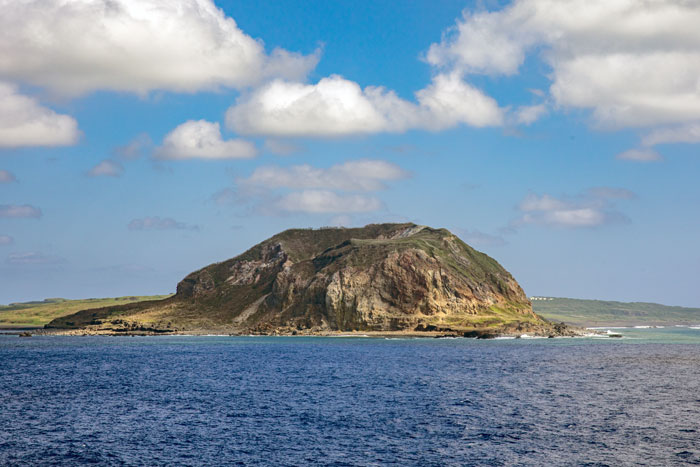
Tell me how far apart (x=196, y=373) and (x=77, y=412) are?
3972 centimetres

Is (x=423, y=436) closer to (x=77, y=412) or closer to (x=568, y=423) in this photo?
(x=568, y=423)

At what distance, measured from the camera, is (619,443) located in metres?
56.9

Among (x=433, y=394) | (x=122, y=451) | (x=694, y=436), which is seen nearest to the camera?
(x=122, y=451)

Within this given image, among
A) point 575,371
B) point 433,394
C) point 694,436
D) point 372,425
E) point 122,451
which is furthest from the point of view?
point 575,371

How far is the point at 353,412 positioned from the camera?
72938 millimetres

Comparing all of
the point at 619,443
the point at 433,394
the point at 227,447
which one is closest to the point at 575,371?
the point at 433,394

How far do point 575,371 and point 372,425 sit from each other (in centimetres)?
5862

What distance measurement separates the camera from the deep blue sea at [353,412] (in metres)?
53.8

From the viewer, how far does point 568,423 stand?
6556 cm

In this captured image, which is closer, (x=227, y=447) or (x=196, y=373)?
(x=227, y=447)

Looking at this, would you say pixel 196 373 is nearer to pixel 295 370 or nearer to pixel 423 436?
pixel 295 370

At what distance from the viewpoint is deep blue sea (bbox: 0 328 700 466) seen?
176ft

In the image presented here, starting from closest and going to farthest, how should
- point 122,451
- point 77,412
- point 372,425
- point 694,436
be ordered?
1. point 122,451
2. point 694,436
3. point 372,425
4. point 77,412

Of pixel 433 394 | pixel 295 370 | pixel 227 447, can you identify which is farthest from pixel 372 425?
pixel 295 370
